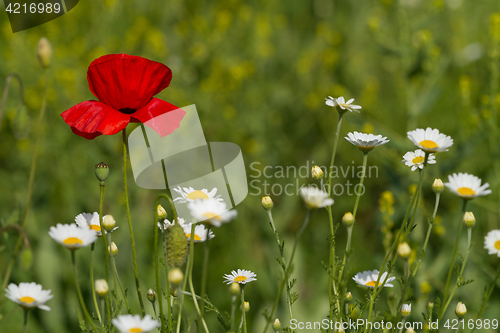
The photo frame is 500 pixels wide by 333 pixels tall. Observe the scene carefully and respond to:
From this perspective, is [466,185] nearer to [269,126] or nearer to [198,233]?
[198,233]

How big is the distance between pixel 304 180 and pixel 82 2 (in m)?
1.45

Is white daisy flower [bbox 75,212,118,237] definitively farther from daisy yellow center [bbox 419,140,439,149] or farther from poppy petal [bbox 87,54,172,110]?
daisy yellow center [bbox 419,140,439,149]

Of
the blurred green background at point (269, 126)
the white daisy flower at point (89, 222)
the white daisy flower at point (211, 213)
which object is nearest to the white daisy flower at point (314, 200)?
the white daisy flower at point (211, 213)

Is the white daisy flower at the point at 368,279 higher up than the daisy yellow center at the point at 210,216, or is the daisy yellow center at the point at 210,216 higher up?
the daisy yellow center at the point at 210,216

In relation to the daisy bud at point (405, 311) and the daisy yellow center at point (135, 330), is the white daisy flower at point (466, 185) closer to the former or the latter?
the daisy bud at point (405, 311)

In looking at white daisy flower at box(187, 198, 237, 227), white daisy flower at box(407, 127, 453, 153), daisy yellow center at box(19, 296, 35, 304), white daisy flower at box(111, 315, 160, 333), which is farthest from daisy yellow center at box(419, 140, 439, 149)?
daisy yellow center at box(19, 296, 35, 304)

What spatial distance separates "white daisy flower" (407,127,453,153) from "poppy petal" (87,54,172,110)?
30cm

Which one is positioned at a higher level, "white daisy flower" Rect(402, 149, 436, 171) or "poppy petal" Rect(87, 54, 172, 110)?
"poppy petal" Rect(87, 54, 172, 110)

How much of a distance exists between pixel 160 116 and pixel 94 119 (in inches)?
2.9

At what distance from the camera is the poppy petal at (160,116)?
0.52 metres

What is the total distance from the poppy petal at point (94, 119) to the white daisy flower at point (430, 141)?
0.32m

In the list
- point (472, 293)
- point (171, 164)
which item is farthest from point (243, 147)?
point (171, 164)

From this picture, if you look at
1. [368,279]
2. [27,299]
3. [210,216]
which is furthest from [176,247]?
[368,279]

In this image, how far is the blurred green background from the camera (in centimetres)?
126
